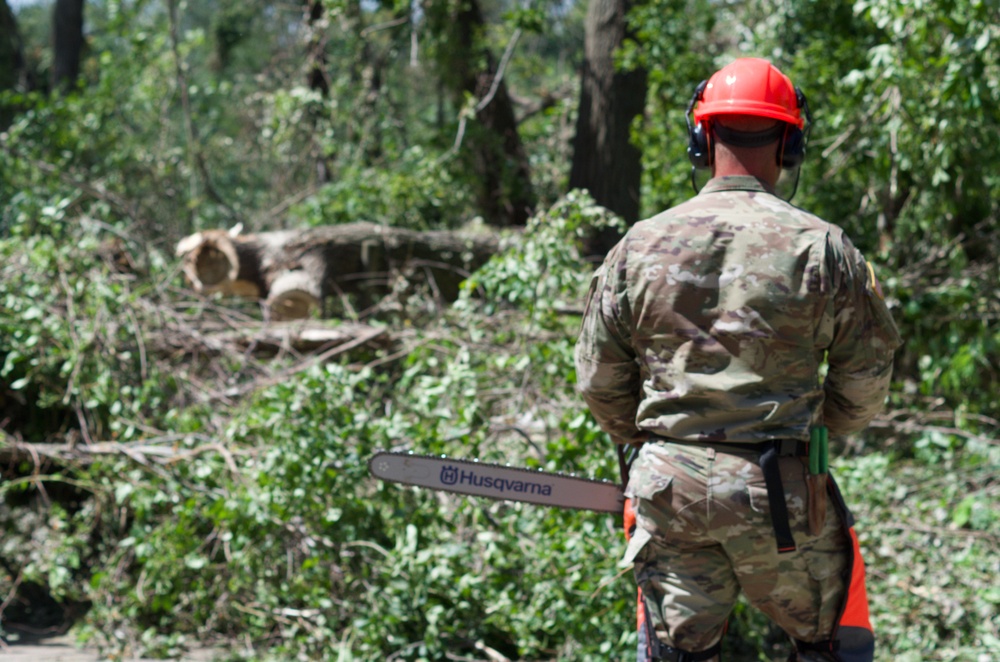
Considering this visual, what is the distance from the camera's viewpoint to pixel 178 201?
370 inches

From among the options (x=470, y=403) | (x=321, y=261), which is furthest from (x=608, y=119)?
(x=470, y=403)

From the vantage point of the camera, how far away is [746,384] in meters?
2.32

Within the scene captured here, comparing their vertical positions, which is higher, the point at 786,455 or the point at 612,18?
the point at 612,18

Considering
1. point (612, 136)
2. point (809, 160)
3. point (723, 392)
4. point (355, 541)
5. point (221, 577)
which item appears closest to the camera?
point (723, 392)

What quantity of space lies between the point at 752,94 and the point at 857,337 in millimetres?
649

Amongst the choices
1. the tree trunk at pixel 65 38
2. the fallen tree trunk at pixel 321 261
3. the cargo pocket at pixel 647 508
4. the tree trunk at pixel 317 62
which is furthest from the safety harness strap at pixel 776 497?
the tree trunk at pixel 65 38

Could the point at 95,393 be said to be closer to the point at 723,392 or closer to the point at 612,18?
the point at 723,392

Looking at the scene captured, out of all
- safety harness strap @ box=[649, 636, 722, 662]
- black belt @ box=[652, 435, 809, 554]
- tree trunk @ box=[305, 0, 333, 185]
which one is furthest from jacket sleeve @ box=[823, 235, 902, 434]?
tree trunk @ box=[305, 0, 333, 185]

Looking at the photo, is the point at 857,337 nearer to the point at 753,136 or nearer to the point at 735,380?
the point at 735,380

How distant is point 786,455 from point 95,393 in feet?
12.2

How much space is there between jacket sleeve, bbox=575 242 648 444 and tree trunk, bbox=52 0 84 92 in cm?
1133

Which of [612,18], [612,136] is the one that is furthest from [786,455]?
[612,18]

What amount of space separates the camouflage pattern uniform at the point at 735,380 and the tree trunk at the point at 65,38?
455 inches

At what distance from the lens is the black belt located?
2.31 metres
